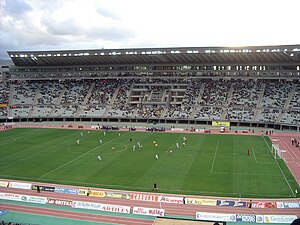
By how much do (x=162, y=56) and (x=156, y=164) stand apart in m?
47.4

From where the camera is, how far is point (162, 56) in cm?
8200

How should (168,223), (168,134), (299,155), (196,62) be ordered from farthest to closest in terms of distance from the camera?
1. (196,62)
2. (168,134)
3. (299,155)
4. (168,223)

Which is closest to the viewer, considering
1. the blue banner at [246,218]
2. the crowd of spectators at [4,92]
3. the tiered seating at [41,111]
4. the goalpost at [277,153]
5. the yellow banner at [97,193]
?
the blue banner at [246,218]

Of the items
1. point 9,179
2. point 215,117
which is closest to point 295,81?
point 215,117

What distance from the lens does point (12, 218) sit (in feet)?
84.0

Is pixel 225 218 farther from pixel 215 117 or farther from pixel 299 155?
pixel 215 117

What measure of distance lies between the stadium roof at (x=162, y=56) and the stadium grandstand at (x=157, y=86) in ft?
0.68

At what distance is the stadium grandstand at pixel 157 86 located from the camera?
72625 millimetres

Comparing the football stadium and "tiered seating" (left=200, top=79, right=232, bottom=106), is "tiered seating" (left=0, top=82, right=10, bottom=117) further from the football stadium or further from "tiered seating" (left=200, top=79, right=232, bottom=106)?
"tiered seating" (left=200, top=79, right=232, bottom=106)

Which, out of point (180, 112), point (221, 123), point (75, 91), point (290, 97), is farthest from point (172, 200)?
point (75, 91)

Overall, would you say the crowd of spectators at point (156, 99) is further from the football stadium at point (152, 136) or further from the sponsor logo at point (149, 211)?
the sponsor logo at point (149, 211)

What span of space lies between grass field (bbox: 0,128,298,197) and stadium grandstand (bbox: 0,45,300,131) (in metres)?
17.0

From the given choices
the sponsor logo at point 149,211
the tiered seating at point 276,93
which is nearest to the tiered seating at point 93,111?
the tiered seating at point 276,93

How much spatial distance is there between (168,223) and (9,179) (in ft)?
74.4
